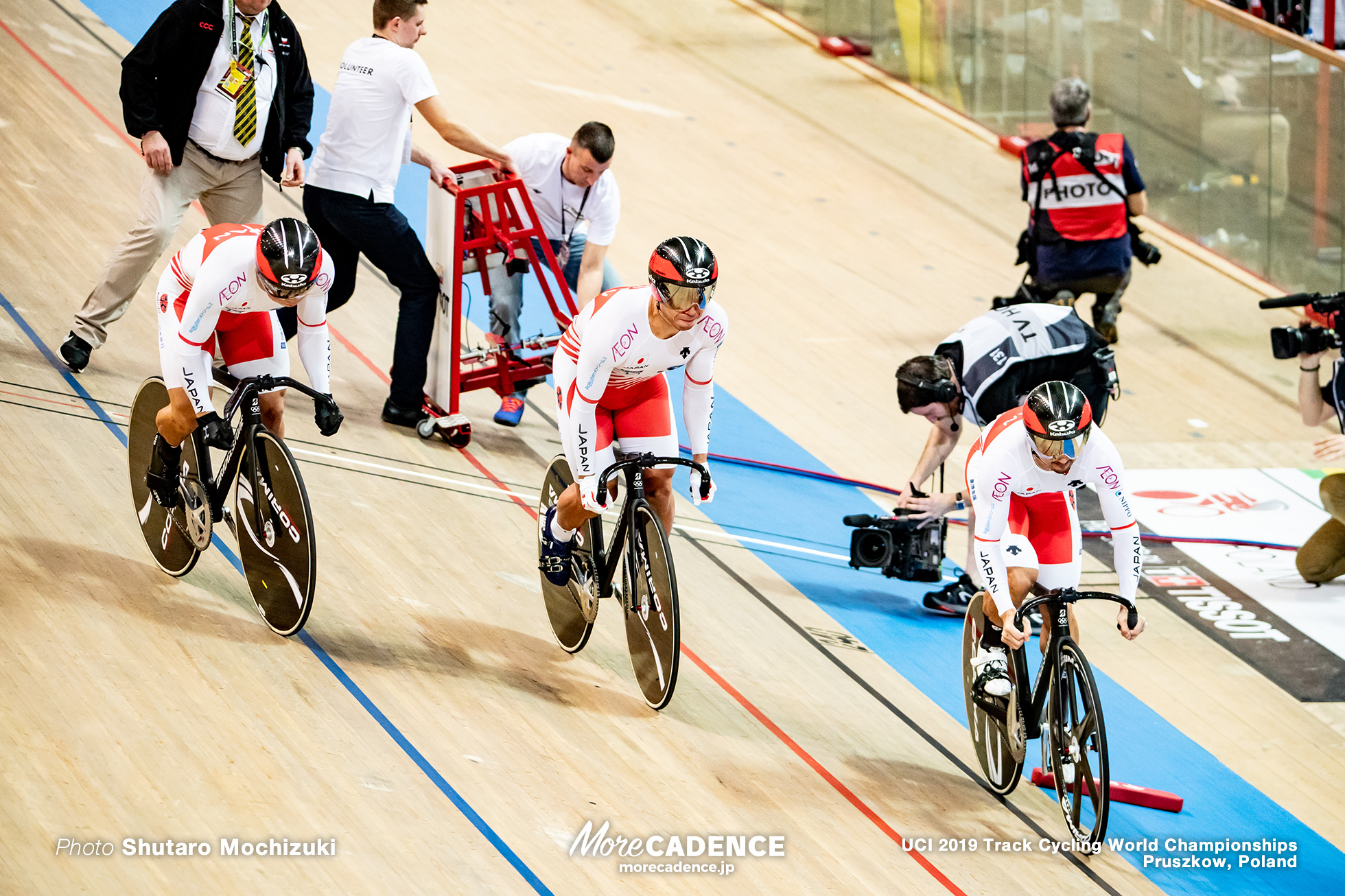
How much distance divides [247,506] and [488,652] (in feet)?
3.03

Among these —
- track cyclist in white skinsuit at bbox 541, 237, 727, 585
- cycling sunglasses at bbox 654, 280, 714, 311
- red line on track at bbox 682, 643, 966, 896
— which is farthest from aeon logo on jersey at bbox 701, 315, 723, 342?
red line on track at bbox 682, 643, 966, 896

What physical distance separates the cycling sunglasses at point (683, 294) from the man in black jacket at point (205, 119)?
212cm

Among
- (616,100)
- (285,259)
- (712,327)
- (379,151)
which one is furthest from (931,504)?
(616,100)

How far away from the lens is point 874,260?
29.6ft

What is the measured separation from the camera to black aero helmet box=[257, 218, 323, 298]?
170 inches

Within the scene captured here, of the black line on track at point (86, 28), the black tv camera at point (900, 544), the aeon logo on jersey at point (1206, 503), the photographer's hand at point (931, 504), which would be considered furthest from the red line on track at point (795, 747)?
the black line on track at point (86, 28)

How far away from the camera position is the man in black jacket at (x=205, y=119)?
5.68 m

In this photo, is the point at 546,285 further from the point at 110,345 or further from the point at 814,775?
the point at 814,775

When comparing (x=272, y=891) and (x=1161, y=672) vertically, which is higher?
(x=272, y=891)

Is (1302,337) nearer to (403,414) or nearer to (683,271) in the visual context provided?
(683,271)

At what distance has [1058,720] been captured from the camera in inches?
174

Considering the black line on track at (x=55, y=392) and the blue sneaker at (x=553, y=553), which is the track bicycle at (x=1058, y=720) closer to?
the blue sneaker at (x=553, y=553)

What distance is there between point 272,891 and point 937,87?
28.3 feet

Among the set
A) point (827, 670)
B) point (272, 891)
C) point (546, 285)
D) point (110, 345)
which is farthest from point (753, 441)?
point (272, 891)
